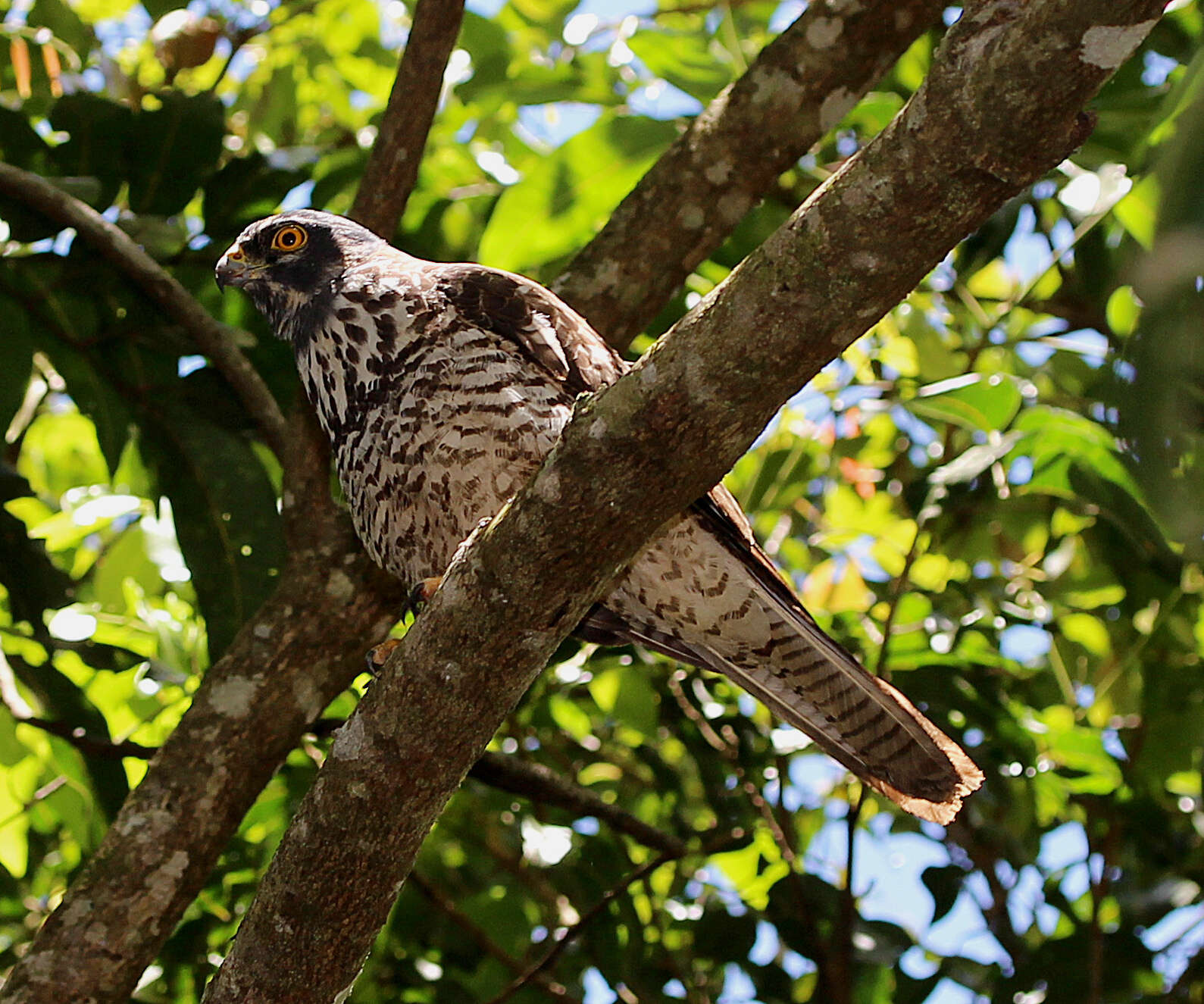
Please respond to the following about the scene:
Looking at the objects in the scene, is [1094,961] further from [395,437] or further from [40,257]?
[40,257]

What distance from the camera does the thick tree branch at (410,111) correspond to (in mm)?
3121

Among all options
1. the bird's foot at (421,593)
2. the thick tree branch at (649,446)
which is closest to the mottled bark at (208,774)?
the bird's foot at (421,593)

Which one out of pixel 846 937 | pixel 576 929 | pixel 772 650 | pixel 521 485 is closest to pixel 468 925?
pixel 576 929

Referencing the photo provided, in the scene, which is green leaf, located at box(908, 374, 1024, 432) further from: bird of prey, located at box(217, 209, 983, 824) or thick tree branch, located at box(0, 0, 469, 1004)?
thick tree branch, located at box(0, 0, 469, 1004)

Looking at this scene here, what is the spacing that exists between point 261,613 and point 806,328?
1645 mm

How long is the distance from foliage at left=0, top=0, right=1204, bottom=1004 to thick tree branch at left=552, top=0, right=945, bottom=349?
309 millimetres

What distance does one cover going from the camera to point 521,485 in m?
A: 2.48

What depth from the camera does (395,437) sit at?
8.63 feet

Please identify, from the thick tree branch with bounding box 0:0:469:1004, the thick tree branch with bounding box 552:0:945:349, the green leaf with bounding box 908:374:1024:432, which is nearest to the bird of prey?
the thick tree branch with bounding box 0:0:469:1004

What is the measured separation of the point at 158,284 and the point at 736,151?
147 cm

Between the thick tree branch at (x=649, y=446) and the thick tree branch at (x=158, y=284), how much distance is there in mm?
1362

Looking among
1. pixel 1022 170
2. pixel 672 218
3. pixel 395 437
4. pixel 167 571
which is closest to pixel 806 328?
pixel 1022 170

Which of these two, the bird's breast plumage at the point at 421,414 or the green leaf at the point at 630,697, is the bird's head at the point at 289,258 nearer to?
the bird's breast plumage at the point at 421,414

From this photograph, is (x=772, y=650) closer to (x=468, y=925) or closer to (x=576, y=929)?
(x=576, y=929)
